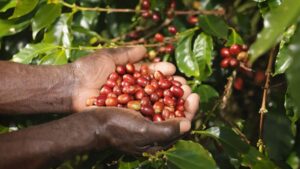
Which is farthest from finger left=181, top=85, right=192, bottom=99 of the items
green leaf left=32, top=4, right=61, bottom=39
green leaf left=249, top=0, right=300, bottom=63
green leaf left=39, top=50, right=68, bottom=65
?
green leaf left=249, top=0, right=300, bottom=63

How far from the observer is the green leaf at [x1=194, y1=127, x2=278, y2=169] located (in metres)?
1.82

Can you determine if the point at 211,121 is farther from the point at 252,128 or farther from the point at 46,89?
the point at 46,89

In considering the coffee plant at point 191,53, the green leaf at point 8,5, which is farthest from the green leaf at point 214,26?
the green leaf at point 8,5

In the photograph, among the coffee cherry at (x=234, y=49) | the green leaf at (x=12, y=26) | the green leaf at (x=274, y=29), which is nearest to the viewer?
the green leaf at (x=274, y=29)

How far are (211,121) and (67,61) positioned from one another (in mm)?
872

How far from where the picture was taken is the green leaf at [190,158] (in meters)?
1.65

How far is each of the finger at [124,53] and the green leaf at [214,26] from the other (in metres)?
0.36

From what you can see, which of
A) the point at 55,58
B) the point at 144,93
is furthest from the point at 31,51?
the point at 144,93

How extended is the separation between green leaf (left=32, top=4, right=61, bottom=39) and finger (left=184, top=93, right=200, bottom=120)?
86 centimetres

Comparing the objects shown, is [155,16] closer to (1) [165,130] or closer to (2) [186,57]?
(2) [186,57]

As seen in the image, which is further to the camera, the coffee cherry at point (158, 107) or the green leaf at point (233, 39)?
the green leaf at point (233, 39)

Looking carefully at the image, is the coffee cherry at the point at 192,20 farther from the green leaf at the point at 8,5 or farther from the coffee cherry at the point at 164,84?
the green leaf at the point at 8,5

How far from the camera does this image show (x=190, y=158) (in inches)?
67.1

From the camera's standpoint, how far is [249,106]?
308 centimetres
